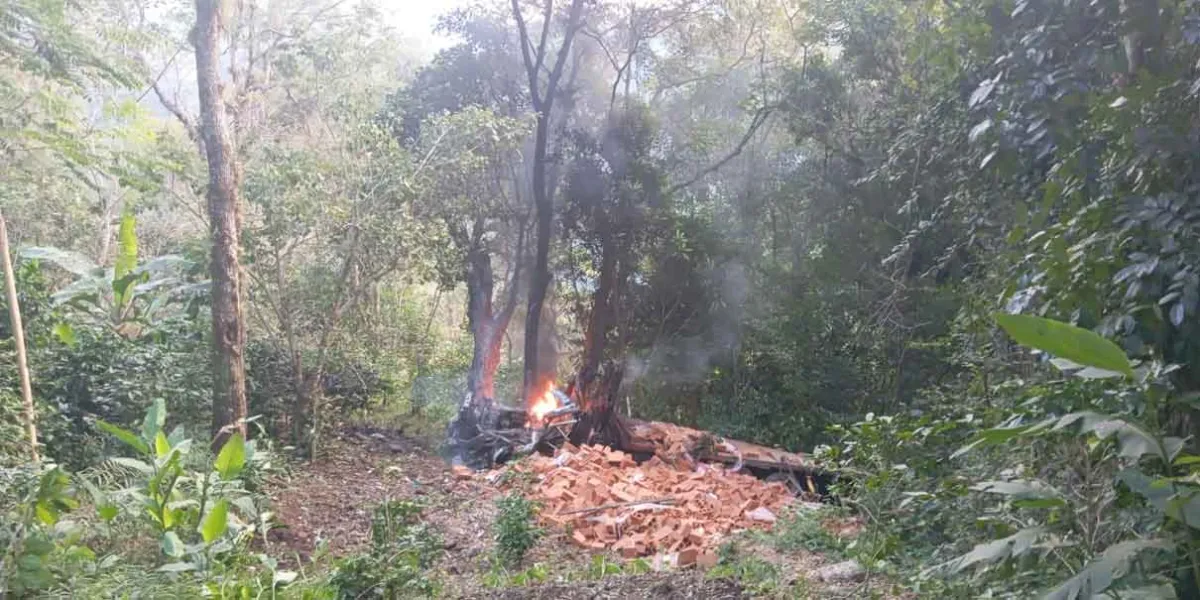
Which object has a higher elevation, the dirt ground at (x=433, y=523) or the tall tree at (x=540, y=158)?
the tall tree at (x=540, y=158)

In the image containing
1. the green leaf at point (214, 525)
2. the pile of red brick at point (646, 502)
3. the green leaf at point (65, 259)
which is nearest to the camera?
the green leaf at point (214, 525)

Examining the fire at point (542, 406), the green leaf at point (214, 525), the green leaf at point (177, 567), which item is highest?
the green leaf at point (214, 525)

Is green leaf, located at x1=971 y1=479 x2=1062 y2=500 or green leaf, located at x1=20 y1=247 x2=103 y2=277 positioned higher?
green leaf, located at x1=20 y1=247 x2=103 y2=277

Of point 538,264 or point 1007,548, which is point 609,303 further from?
point 1007,548

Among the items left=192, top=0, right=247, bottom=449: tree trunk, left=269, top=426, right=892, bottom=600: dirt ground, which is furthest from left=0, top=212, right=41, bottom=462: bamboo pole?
left=269, top=426, right=892, bottom=600: dirt ground

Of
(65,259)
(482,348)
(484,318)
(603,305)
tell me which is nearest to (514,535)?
(65,259)

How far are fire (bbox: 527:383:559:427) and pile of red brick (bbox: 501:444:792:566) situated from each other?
3.97 feet

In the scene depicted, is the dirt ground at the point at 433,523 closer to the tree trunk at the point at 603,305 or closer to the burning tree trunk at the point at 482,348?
the burning tree trunk at the point at 482,348

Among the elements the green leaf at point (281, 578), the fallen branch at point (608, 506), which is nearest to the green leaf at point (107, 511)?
the green leaf at point (281, 578)

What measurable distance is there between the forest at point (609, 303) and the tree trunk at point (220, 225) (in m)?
0.03

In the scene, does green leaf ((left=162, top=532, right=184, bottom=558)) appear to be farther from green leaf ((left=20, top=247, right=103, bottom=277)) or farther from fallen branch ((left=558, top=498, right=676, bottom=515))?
green leaf ((left=20, top=247, right=103, bottom=277))

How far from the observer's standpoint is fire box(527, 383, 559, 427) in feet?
33.3

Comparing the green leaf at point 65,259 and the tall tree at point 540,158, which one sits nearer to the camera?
the green leaf at point 65,259

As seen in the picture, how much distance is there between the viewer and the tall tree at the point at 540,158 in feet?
36.4
